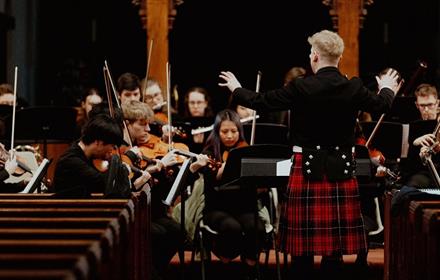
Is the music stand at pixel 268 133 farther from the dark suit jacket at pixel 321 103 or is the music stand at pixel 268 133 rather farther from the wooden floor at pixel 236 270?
the dark suit jacket at pixel 321 103

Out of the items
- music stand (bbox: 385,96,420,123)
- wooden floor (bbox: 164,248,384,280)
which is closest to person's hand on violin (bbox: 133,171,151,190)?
wooden floor (bbox: 164,248,384,280)

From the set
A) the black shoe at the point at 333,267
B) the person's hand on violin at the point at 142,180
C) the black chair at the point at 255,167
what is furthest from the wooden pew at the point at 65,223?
the black shoe at the point at 333,267

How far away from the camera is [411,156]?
6516 millimetres

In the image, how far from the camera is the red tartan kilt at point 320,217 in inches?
193

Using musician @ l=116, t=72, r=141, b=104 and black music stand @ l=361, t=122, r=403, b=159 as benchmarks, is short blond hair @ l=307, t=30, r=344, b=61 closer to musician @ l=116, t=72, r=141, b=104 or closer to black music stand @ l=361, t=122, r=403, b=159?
black music stand @ l=361, t=122, r=403, b=159

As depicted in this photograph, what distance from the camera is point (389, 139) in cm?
668

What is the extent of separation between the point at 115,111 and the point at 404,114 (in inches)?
117

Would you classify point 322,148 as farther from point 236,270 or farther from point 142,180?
point 236,270

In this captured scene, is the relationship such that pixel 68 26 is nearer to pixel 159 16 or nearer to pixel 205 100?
pixel 159 16

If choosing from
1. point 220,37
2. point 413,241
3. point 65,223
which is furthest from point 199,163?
point 220,37

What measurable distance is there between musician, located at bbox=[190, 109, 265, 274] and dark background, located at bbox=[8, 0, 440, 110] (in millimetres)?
5683

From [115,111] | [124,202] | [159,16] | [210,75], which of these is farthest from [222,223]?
[210,75]

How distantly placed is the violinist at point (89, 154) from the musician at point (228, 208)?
1.21m

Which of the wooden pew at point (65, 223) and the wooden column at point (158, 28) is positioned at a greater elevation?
the wooden column at point (158, 28)
